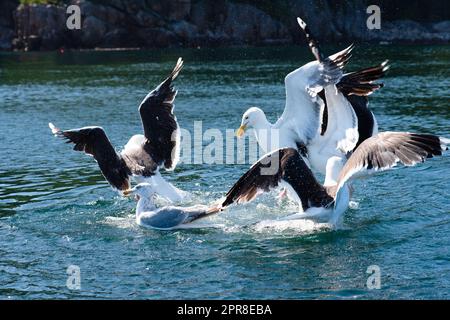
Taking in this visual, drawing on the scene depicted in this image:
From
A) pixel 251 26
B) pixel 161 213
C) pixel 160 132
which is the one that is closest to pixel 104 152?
pixel 160 132

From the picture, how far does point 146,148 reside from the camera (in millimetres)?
16000

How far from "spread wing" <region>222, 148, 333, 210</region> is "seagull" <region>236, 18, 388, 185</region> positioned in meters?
0.59

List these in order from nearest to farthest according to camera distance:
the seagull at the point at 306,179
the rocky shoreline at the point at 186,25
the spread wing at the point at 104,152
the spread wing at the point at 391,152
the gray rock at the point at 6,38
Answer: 1. the spread wing at the point at 391,152
2. the seagull at the point at 306,179
3. the spread wing at the point at 104,152
4. the rocky shoreline at the point at 186,25
5. the gray rock at the point at 6,38

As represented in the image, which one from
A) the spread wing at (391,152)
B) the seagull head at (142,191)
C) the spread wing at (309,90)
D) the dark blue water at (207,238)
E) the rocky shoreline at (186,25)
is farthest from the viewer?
the rocky shoreline at (186,25)

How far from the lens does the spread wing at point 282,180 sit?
42.6 ft

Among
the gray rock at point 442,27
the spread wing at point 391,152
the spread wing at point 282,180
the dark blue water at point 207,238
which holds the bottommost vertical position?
the dark blue water at point 207,238

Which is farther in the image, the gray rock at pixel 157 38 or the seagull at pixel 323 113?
the gray rock at pixel 157 38

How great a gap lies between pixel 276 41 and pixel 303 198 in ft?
183

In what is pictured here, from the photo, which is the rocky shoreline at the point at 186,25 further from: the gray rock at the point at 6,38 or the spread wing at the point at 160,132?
the spread wing at the point at 160,132

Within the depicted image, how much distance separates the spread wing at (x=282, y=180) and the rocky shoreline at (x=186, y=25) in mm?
53217

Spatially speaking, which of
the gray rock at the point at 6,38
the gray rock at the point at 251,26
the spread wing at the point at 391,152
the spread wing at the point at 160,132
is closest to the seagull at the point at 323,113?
the spread wing at the point at 391,152

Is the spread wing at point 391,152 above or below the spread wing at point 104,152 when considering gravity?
above

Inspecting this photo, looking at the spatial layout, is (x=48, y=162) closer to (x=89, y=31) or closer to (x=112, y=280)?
(x=112, y=280)

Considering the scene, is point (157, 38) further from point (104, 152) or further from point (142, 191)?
point (142, 191)
